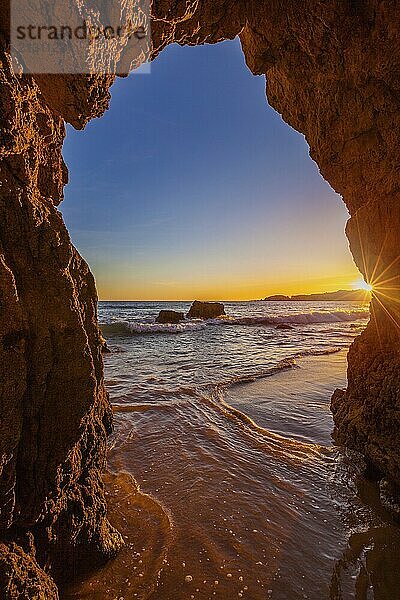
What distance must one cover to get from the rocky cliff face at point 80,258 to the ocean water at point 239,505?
1.61ft

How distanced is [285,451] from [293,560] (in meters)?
2.25

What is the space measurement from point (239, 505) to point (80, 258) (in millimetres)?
3433

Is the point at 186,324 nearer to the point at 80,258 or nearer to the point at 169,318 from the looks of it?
the point at 169,318

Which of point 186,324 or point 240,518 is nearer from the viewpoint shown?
point 240,518

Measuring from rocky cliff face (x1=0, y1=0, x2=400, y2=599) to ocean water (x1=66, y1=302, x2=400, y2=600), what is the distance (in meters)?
0.49

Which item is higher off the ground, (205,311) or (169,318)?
(205,311)

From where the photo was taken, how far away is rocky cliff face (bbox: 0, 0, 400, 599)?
2176mm

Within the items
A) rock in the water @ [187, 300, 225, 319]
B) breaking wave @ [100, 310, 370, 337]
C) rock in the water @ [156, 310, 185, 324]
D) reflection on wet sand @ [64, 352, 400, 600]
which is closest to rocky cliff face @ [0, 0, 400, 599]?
reflection on wet sand @ [64, 352, 400, 600]

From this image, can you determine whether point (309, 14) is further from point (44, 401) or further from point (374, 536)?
point (374, 536)

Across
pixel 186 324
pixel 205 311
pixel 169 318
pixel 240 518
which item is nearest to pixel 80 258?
pixel 240 518

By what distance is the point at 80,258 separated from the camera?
10.5 feet

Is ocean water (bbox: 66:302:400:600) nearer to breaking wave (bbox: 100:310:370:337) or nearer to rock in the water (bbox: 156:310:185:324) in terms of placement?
breaking wave (bbox: 100:310:370:337)

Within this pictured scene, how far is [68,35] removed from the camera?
2391 millimetres

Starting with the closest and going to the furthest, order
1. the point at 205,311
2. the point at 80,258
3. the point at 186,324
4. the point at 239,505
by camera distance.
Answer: the point at 80,258, the point at 239,505, the point at 186,324, the point at 205,311
